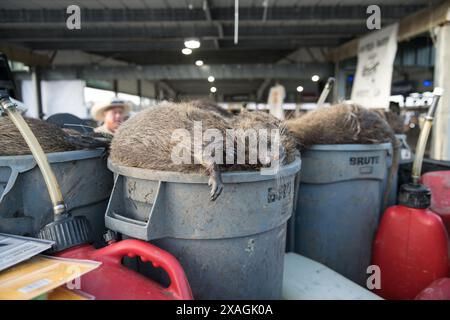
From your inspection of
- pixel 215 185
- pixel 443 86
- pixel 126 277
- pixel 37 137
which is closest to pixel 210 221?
pixel 215 185

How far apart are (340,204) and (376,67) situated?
3.96 meters

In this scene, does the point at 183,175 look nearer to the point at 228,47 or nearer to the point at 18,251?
the point at 18,251

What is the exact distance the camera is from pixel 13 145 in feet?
3.48

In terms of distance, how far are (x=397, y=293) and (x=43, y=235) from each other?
166 centimetres

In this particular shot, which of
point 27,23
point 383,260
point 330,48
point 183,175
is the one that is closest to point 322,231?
point 383,260

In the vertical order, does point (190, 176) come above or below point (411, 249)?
above

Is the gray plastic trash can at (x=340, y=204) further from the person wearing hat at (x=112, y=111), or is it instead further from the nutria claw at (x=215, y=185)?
the person wearing hat at (x=112, y=111)

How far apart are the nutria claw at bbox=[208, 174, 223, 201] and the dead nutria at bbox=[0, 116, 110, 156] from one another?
0.61m

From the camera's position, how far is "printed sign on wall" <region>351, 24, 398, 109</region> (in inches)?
181

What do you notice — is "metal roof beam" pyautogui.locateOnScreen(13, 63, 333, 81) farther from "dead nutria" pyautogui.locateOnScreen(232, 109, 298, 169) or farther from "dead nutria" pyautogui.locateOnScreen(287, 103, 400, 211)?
"dead nutria" pyautogui.locateOnScreen(232, 109, 298, 169)

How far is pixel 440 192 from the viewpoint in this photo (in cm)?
196

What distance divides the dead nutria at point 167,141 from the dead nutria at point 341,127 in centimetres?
63

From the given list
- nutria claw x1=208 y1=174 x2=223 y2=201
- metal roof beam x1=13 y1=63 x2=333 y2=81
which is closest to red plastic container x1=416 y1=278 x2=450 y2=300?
nutria claw x1=208 y1=174 x2=223 y2=201

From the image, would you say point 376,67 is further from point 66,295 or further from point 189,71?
point 66,295
